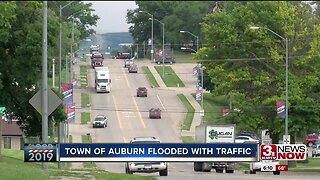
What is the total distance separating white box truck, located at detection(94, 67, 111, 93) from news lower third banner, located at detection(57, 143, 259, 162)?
6353cm

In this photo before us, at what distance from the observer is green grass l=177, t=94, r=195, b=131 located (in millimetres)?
87713

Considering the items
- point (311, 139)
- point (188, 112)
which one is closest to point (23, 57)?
point (311, 139)

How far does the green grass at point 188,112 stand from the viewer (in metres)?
87.7

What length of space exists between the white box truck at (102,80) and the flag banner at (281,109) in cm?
4288

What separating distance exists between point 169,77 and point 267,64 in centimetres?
5071

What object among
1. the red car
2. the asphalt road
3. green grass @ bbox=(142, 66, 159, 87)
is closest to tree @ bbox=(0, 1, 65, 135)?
the asphalt road

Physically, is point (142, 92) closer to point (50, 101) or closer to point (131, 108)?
point (131, 108)

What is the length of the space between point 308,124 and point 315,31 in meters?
Answer: 6.18

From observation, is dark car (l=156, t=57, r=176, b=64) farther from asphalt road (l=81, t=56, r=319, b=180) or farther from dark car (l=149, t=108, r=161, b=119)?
dark car (l=149, t=108, r=161, b=119)

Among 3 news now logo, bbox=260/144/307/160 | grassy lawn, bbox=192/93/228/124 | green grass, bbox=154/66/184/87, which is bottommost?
grassy lawn, bbox=192/93/228/124

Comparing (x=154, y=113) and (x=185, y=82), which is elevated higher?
(x=185, y=82)

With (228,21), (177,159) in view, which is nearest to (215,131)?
(228,21)

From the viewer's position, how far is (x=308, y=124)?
184 feet

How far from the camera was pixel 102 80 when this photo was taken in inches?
3841
